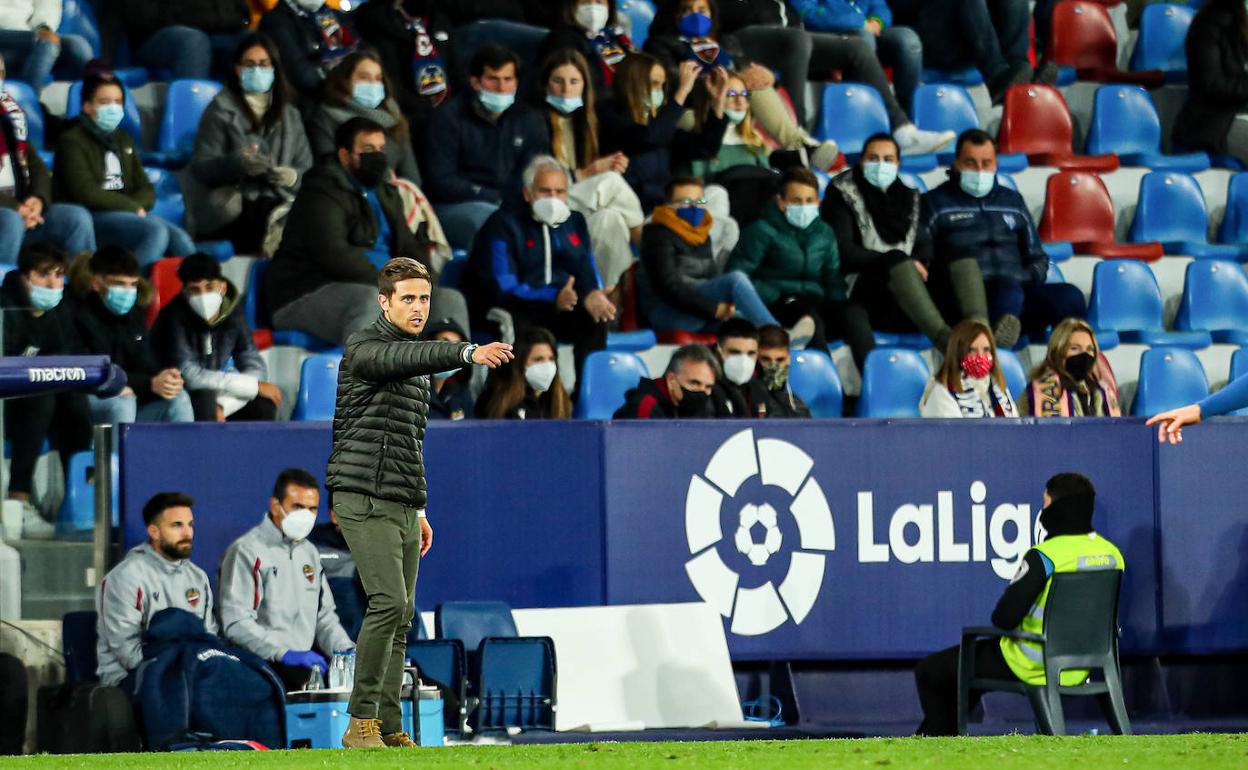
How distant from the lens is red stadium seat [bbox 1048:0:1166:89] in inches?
648

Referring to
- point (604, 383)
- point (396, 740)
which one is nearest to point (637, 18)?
point (604, 383)

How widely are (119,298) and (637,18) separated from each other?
18.1 feet

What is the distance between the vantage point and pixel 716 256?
42.9 feet

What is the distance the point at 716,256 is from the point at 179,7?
12.5 feet

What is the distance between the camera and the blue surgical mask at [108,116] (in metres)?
12.5

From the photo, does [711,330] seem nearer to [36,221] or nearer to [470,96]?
[470,96]

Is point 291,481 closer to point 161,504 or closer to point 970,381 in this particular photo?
point 161,504

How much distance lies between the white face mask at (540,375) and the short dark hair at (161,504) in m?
2.14

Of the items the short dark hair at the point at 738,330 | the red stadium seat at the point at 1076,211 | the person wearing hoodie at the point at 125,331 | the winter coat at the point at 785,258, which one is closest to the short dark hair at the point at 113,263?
the person wearing hoodie at the point at 125,331

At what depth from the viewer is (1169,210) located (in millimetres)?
15070

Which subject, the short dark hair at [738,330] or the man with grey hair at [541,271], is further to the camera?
the man with grey hair at [541,271]

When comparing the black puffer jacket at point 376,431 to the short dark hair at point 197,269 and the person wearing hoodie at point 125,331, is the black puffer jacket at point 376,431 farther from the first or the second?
the short dark hair at point 197,269

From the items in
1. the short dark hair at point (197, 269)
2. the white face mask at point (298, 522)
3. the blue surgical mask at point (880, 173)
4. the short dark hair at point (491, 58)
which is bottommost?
the white face mask at point (298, 522)

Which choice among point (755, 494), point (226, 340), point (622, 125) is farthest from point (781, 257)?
point (226, 340)
